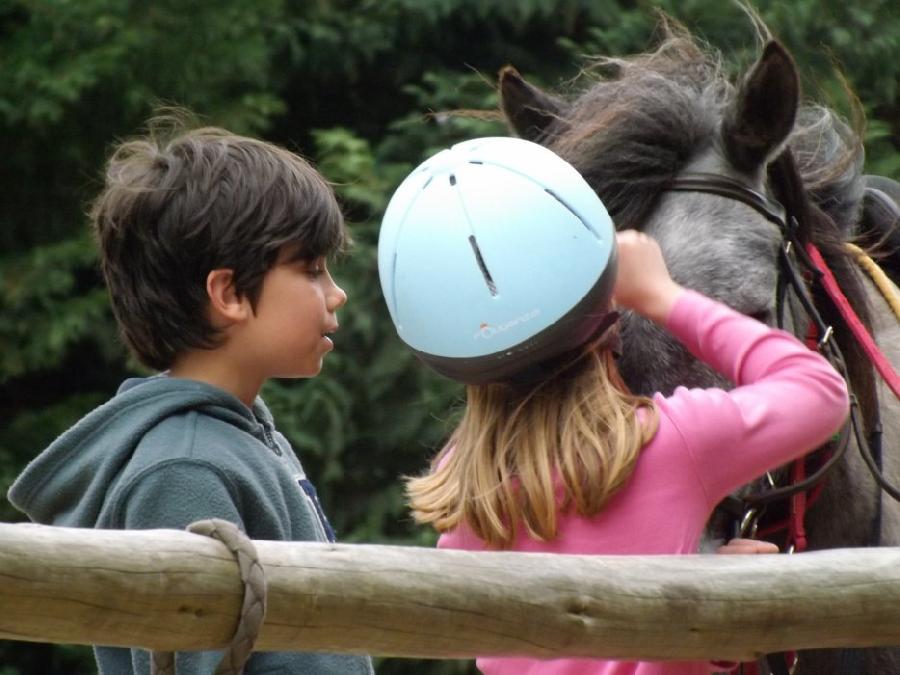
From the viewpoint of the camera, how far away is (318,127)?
732cm

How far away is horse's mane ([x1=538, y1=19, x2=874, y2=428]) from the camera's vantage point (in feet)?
8.38

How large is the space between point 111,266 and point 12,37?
4.71 m

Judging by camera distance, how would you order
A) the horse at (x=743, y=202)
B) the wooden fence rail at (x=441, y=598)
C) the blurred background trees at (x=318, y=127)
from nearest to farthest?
1. the wooden fence rail at (x=441, y=598)
2. the horse at (x=743, y=202)
3. the blurred background trees at (x=318, y=127)

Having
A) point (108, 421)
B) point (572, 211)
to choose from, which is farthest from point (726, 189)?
point (108, 421)

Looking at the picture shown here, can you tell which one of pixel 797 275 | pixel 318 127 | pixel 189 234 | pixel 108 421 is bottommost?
pixel 318 127

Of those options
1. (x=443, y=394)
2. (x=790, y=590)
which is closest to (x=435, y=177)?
(x=790, y=590)

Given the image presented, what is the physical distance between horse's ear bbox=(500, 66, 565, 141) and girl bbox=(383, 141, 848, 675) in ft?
2.86

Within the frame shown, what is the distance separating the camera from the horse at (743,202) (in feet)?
8.09

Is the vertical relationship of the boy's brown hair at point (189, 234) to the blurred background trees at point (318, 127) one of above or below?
above

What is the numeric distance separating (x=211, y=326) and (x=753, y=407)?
2.31 ft

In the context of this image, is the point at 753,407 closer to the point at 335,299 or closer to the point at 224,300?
the point at 335,299

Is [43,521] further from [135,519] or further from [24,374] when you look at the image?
[24,374]

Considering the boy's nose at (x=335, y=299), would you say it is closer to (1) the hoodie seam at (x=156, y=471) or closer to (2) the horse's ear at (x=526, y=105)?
(1) the hoodie seam at (x=156, y=471)

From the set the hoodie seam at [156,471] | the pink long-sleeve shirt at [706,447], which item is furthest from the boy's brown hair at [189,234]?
the pink long-sleeve shirt at [706,447]
